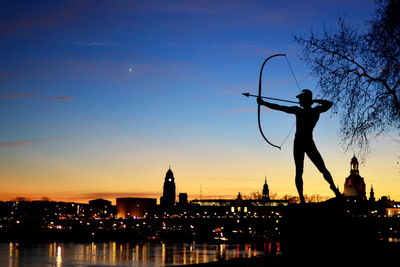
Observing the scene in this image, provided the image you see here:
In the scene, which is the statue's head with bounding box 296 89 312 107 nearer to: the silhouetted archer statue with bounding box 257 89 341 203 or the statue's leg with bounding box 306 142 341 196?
the silhouetted archer statue with bounding box 257 89 341 203

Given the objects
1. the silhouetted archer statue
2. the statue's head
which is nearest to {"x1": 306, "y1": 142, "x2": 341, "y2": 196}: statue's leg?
the silhouetted archer statue

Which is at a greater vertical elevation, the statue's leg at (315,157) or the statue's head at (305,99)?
the statue's head at (305,99)

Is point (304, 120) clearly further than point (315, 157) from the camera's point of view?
No

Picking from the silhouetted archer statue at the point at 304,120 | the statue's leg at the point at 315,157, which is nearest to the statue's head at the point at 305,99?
the silhouetted archer statue at the point at 304,120

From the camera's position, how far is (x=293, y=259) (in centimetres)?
1183

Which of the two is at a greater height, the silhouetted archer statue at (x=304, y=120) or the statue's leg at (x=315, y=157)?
the silhouetted archer statue at (x=304, y=120)

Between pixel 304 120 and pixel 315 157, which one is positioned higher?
pixel 304 120

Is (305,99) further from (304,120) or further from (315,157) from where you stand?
(315,157)

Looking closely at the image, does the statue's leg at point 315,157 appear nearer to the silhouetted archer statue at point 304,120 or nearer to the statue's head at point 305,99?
the silhouetted archer statue at point 304,120

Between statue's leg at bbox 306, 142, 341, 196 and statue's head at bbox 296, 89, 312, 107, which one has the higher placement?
statue's head at bbox 296, 89, 312, 107

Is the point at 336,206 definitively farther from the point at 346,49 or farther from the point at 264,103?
the point at 346,49

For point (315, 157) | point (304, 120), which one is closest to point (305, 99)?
point (304, 120)

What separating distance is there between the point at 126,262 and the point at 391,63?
103292mm

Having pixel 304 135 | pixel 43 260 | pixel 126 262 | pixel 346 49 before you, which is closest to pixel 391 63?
pixel 346 49
